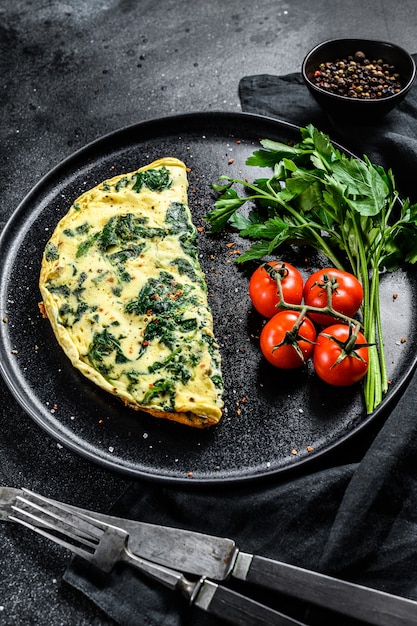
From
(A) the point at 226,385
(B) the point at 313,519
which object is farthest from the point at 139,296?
(B) the point at 313,519

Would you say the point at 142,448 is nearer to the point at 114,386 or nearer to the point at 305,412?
the point at 114,386

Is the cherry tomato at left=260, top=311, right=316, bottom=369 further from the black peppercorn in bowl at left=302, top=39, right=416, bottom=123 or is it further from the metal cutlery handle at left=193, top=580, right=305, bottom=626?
the black peppercorn in bowl at left=302, top=39, right=416, bottom=123

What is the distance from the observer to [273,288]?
335 centimetres

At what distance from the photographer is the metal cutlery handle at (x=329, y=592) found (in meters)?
2.62

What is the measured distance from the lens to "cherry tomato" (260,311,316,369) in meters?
3.21

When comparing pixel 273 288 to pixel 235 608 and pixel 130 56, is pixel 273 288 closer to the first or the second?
pixel 235 608

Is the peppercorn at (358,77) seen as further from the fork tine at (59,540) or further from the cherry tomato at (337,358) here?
the fork tine at (59,540)

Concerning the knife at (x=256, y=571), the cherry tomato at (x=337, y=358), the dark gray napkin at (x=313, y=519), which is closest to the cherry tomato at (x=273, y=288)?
the cherry tomato at (x=337, y=358)

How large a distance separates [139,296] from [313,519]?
1.33 m

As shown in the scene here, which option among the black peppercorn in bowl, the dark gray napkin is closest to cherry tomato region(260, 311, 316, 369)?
the dark gray napkin

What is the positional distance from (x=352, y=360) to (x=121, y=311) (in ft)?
3.69

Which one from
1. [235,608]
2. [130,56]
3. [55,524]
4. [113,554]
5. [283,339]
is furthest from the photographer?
[130,56]

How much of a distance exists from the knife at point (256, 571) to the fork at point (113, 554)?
5cm

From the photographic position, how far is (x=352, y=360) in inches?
123
